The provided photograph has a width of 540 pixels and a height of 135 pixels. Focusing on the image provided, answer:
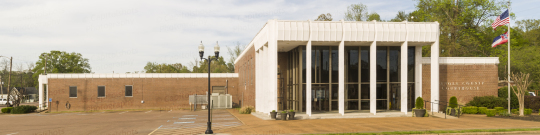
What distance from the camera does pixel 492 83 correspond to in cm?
3084

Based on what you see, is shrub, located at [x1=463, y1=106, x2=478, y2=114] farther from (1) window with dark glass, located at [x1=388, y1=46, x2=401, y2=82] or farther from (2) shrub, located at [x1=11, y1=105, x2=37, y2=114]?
(2) shrub, located at [x1=11, y1=105, x2=37, y2=114]

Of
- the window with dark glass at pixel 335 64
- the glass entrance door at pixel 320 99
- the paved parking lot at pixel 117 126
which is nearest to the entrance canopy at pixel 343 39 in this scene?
the window with dark glass at pixel 335 64

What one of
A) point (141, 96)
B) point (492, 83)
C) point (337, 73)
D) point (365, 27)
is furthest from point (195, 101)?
point (492, 83)

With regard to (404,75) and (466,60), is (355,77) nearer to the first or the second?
(404,75)

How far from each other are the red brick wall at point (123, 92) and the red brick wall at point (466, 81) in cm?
2719

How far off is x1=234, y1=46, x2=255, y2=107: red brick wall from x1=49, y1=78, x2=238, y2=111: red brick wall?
179 inches

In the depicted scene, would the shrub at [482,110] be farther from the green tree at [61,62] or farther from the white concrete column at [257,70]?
the green tree at [61,62]

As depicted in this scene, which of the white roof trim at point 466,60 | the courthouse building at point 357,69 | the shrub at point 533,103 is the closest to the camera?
the courthouse building at point 357,69

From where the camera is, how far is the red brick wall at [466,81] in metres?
30.6

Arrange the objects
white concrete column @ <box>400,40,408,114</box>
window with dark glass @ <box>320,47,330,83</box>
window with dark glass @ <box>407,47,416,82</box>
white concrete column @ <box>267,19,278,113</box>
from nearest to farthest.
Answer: white concrete column @ <box>267,19,278,113</box> < white concrete column @ <box>400,40,408,114</box> < window with dark glass @ <box>320,47,330,83</box> < window with dark glass @ <box>407,47,416,82</box>

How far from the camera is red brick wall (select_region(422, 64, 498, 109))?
3059 cm

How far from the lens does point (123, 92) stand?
45344 millimetres

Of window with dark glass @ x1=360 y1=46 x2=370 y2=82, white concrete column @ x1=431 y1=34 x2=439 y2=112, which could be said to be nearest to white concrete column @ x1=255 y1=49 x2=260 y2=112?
window with dark glass @ x1=360 y1=46 x2=370 y2=82

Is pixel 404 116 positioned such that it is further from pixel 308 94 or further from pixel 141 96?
pixel 141 96
